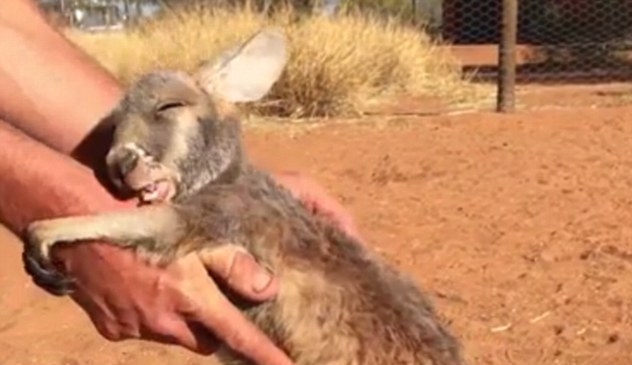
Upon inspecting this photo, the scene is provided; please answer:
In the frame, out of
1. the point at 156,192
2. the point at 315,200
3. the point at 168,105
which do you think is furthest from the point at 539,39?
the point at 156,192

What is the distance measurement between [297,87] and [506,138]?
135 inches

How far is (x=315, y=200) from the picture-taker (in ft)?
10.2

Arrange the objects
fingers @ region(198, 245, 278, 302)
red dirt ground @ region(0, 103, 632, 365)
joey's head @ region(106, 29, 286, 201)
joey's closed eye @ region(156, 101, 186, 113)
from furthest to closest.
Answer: red dirt ground @ region(0, 103, 632, 365), joey's closed eye @ region(156, 101, 186, 113), joey's head @ region(106, 29, 286, 201), fingers @ region(198, 245, 278, 302)

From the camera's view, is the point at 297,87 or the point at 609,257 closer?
the point at 609,257

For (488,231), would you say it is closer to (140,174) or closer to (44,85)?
(44,85)

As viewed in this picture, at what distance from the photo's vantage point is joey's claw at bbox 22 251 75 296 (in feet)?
8.34

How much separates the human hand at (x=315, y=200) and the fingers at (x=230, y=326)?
492 millimetres

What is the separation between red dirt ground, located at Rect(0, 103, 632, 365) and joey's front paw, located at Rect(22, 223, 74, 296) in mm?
3357

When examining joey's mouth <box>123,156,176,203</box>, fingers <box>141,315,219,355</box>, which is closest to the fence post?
joey's mouth <box>123,156,176,203</box>

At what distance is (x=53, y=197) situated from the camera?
2.58 meters

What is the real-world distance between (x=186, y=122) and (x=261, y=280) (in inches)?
16.8

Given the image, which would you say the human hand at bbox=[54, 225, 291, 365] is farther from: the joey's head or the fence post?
the fence post

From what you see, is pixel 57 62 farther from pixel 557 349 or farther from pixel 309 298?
pixel 557 349

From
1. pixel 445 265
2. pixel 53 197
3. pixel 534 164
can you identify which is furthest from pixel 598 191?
pixel 53 197
